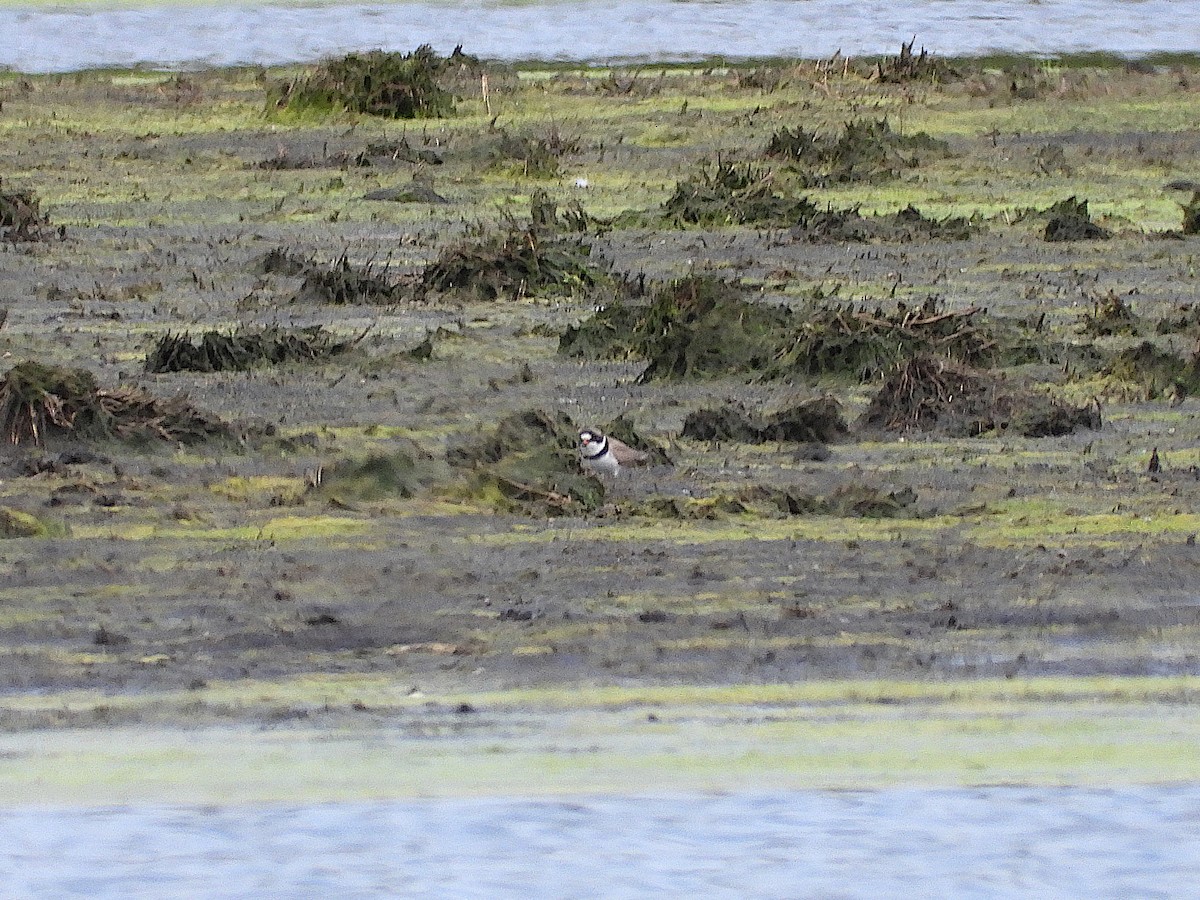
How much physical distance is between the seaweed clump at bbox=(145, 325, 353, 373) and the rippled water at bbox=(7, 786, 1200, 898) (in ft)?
14.6

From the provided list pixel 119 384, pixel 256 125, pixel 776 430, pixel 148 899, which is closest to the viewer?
pixel 148 899

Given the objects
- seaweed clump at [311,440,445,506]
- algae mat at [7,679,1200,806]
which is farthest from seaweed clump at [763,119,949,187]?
algae mat at [7,679,1200,806]

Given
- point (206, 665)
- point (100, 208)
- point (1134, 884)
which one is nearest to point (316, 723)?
point (206, 665)

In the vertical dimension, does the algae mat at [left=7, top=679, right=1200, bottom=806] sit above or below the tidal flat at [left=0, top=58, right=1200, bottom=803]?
below

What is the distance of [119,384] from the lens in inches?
365

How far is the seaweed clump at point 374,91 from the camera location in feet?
52.6

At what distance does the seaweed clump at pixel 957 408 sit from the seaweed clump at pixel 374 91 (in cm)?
800

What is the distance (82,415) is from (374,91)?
816 centimetres

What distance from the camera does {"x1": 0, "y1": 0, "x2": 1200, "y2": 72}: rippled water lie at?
60.5ft

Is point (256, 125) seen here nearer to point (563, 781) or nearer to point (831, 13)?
point (831, 13)

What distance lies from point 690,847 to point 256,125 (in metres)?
11.6

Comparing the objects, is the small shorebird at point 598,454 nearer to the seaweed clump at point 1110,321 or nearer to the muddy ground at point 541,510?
the muddy ground at point 541,510

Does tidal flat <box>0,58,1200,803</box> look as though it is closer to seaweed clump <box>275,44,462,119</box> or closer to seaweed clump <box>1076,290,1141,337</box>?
seaweed clump <box>1076,290,1141,337</box>

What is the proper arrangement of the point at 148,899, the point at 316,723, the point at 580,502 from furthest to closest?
the point at 580,502
the point at 316,723
the point at 148,899
